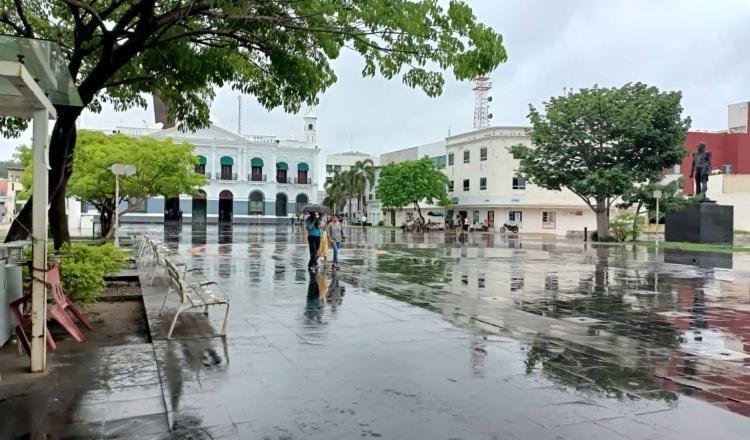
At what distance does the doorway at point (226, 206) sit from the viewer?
2613 inches

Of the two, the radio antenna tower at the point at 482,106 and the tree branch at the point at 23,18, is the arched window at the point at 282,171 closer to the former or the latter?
the radio antenna tower at the point at 482,106

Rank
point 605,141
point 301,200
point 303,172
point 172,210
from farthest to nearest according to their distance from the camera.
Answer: point 301,200 → point 303,172 → point 172,210 → point 605,141

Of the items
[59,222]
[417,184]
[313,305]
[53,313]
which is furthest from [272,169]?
[53,313]

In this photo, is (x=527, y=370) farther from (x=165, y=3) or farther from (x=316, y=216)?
(x=316, y=216)

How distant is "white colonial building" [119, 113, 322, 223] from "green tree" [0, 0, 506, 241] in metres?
54.1

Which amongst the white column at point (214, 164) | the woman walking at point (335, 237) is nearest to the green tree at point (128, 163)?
the woman walking at point (335, 237)

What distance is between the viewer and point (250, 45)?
9.11 metres

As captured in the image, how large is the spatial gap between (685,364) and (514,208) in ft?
166

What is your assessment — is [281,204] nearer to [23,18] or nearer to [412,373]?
[23,18]

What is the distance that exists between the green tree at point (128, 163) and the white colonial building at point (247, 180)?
3715 cm

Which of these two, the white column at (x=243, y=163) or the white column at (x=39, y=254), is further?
the white column at (x=243, y=163)

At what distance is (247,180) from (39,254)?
62.4 m

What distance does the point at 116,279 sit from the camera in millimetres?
10648

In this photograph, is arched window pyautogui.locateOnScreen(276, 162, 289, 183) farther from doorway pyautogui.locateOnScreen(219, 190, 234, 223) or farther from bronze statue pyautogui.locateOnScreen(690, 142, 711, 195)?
bronze statue pyautogui.locateOnScreen(690, 142, 711, 195)
